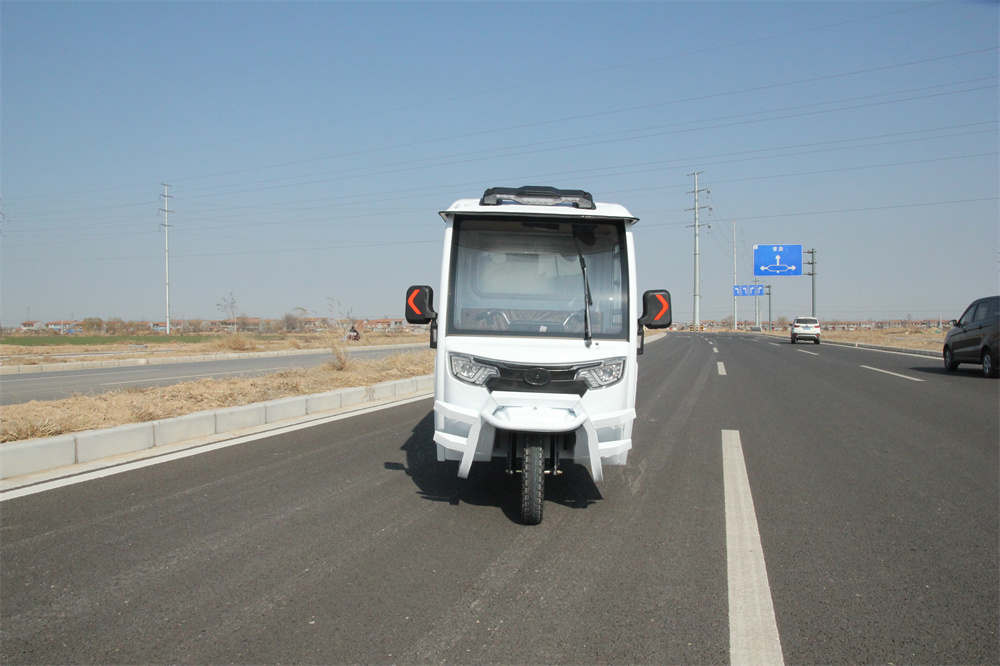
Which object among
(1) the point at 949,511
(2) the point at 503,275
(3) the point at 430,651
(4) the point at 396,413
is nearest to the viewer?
(3) the point at 430,651

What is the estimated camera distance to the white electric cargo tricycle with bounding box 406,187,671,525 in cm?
445

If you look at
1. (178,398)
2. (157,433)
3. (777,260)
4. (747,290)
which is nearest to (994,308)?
(178,398)

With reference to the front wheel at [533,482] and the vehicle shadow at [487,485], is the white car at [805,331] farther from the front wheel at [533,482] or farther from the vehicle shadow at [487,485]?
the front wheel at [533,482]

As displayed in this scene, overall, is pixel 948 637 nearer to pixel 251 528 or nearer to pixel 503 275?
pixel 503 275

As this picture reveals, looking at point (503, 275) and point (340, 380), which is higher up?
point (503, 275)

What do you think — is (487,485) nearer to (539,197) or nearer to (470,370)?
(470,370)

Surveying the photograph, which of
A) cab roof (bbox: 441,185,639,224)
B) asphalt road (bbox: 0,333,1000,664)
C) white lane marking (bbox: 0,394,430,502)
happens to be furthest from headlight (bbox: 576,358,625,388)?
white lane marking (bbox: 0,394,430,502)

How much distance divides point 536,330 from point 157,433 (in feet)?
14.2

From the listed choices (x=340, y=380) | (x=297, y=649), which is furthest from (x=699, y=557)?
(x=340, y=380)

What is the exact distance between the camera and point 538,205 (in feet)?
16.2

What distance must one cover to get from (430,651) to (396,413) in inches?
261

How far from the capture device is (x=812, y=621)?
9.80 ft

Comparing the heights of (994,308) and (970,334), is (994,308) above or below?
above

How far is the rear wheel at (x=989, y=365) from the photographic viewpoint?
14.6 metres
